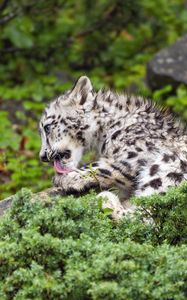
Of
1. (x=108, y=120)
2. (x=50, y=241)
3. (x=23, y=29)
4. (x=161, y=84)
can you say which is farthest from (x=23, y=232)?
(x=23, y=29)

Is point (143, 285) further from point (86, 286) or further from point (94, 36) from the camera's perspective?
point (94, 36)

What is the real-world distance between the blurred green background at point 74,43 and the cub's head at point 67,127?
4.21m

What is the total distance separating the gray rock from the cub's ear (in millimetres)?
4359

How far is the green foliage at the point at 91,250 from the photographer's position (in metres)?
6.38

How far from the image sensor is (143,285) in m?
6.31

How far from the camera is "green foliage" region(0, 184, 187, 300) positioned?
638cm

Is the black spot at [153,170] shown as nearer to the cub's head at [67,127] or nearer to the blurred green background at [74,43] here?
the cub's head at [67,127]

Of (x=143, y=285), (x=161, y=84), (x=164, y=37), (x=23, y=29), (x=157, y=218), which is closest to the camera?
(x=143, y=285)

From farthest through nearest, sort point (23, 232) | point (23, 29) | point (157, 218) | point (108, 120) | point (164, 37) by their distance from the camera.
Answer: point (164, 37)
point (23, 29)
point (108, 120)
point (157, 218)
point (23, 232)

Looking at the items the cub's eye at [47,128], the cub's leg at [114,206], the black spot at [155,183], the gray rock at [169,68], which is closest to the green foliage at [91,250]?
the cub's leg at [114,206]

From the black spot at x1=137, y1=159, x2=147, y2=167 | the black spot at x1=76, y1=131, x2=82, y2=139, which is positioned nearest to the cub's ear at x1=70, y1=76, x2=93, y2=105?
the black spot at x1=76, y1=131, x2=82, y2=139

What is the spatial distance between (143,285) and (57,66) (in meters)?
10.2

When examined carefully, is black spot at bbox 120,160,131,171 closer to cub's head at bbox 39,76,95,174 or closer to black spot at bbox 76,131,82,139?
cub's head at bbox 39,76,95,174

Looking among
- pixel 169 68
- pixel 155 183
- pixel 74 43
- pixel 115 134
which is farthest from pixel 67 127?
pixel 74 43
